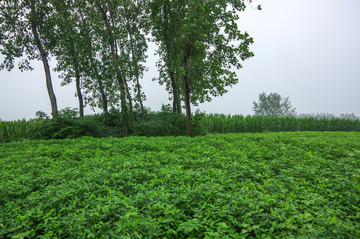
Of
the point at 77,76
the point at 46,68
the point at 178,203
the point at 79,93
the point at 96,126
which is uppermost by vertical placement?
the point at 46,68

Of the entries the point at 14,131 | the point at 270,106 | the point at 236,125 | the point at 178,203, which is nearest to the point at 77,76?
the point at 14,131

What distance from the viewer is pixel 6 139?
14992 millimetres

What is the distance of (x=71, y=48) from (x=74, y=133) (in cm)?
948

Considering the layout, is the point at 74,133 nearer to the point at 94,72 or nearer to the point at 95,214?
the point at 94,72

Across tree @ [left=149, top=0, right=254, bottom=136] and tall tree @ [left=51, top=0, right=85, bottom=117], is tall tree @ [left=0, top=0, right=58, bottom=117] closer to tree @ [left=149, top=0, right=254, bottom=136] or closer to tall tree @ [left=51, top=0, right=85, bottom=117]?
tall tree @ [left=51, top=0, right=85, bottom=117]

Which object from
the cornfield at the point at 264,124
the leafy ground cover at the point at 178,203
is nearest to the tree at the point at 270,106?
the cornfield at the point at 264,124

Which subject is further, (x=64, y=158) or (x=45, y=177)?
(x=64, y=158)

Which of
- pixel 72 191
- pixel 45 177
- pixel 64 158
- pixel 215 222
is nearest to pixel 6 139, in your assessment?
pixel 64 158

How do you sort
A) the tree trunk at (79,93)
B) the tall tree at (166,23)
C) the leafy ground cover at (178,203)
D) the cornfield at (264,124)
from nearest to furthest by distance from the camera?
the leafy ground cover at (178,203) < the tall tree at (166,23) < the tree trunk at (79,93) < the cornfield at (264,124)

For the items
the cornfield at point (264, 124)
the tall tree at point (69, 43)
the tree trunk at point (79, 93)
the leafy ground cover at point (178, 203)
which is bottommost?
the leafy ground cover at point (178, 203)

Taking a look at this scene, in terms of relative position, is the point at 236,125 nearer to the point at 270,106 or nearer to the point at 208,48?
the point at 208,48

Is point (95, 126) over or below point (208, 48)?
below

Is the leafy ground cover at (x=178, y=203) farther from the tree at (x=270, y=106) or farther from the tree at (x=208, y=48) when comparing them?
the tree at (x=270, y=106)

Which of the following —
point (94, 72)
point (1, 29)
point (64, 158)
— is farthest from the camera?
point (94, 72)
